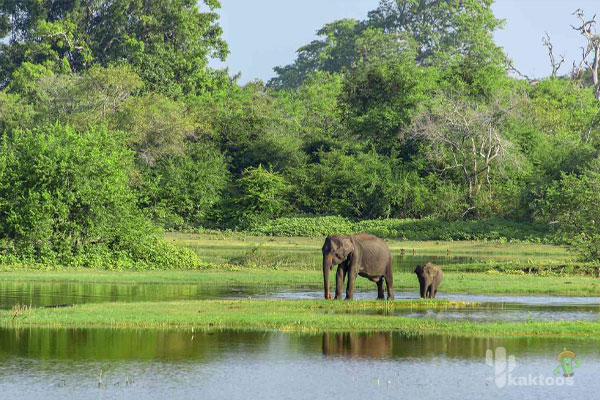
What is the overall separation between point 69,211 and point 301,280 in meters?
10.2

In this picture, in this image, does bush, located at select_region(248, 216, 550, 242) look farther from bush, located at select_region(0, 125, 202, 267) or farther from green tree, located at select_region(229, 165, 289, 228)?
bush, located at select_region(0, 125, 202, 267)

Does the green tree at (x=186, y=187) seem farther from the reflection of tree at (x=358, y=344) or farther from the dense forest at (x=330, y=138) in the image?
the reflection of tree at (x=358, y=344)

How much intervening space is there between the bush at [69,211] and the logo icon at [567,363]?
78.0ft

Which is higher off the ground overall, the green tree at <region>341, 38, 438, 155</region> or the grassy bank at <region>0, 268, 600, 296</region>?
the green tree at <region>341, 38, 438, 155</region>

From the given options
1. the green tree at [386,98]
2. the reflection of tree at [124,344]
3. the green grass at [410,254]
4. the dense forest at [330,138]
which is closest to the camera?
the reflection of tree at [124,344]

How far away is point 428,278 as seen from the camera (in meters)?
31.5

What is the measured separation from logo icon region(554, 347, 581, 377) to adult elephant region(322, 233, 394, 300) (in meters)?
9.82

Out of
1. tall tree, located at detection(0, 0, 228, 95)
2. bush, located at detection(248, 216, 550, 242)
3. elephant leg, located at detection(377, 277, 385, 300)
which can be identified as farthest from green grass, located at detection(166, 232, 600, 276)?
tall tree, located at detection(0, 0, 228, 95)

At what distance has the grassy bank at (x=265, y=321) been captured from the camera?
24.4 meters

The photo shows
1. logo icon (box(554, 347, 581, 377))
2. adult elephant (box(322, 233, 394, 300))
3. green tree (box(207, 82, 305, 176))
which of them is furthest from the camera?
green tree (box(207, 82, 305, 176))

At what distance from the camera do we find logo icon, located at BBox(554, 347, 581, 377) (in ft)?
64.5

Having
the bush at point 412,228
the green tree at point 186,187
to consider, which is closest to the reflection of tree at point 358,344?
the bush at point 412,228

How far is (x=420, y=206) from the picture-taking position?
6850 centimetres

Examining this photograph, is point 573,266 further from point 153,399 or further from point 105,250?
point 153,399
